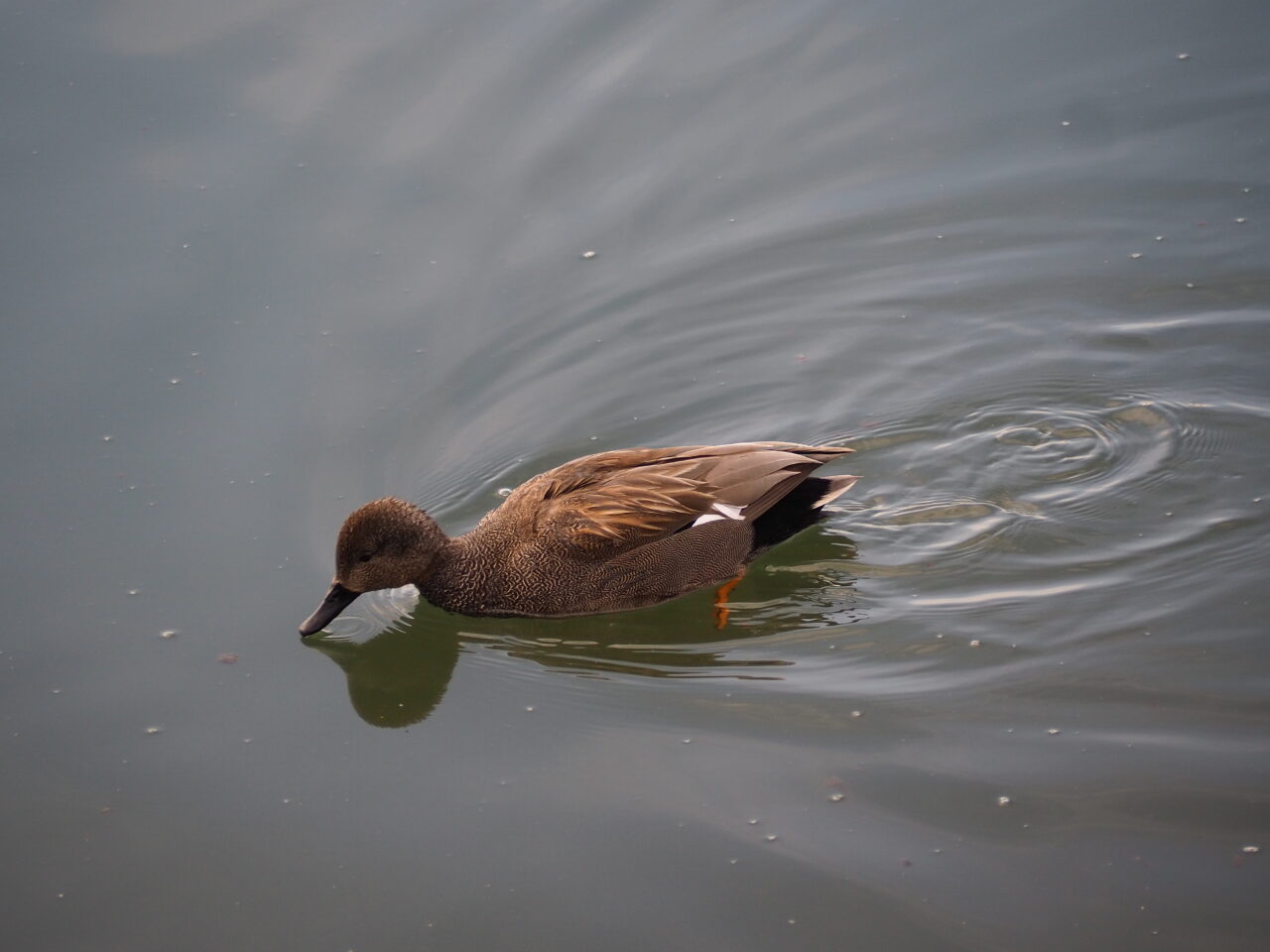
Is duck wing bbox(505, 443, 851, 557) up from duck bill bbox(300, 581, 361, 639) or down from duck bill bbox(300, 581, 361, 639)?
up

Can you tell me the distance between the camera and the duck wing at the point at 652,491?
7.47 m

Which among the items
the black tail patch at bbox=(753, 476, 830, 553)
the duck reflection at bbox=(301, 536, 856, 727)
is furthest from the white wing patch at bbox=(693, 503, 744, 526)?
the duck reflection at bbox=(301, 536, 856, 727)

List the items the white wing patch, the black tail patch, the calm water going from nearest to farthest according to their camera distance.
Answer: the calm water
the white wing patch
the black tail patch

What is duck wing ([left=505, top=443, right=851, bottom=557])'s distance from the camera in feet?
24.5

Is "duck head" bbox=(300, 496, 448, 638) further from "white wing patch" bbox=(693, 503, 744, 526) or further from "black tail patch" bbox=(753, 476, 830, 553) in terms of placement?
"black tail patch" bbox=(753, 476, 830, 553)

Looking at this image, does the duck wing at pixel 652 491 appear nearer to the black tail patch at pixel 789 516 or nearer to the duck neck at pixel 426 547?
the black tail patch at pixel 789 516

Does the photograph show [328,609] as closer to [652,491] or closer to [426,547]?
[426,547]

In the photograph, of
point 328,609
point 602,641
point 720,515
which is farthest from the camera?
point 720,515

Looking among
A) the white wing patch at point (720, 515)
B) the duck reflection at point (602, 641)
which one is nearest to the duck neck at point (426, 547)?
the duck reflection at point (602, 641)

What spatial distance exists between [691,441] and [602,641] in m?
1.69

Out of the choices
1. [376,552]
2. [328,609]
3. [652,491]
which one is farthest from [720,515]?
[328,609]

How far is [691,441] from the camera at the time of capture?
28.2 feet

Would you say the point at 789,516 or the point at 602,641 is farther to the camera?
the point at 789,516

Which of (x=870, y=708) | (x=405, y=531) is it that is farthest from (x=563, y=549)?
(x=870, y=708)
